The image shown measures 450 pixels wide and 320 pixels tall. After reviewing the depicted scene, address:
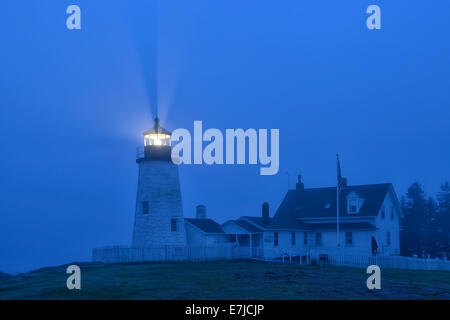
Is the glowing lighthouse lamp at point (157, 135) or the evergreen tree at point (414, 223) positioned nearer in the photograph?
the glowing lighthouse lamp at point (157, 135)

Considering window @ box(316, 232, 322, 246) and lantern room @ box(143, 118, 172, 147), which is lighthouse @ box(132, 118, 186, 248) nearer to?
lantern room @ box(143, 118, 172, 147)

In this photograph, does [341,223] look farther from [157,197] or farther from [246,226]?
[157,197]

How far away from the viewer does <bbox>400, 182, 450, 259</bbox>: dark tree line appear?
149 ft

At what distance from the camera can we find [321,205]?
4203 centimetres

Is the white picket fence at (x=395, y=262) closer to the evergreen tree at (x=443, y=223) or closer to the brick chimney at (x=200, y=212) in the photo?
the evergreen tree at (x=443, y=223)

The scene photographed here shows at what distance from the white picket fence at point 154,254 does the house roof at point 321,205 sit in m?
7.85

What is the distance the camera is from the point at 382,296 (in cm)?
1727

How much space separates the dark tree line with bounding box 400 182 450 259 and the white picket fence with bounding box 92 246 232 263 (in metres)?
18.9

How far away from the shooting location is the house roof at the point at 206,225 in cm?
4175

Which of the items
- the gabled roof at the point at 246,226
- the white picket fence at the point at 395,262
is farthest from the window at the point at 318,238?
the white picket fence at the point at 395,262

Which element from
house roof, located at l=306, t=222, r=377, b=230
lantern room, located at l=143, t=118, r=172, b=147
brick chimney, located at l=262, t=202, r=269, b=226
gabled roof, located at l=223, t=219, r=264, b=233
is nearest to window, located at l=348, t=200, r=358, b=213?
house roof, located at l=306, t=222, r=377, b=230

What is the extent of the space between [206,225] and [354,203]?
464 inches

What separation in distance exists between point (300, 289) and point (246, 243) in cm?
2635
